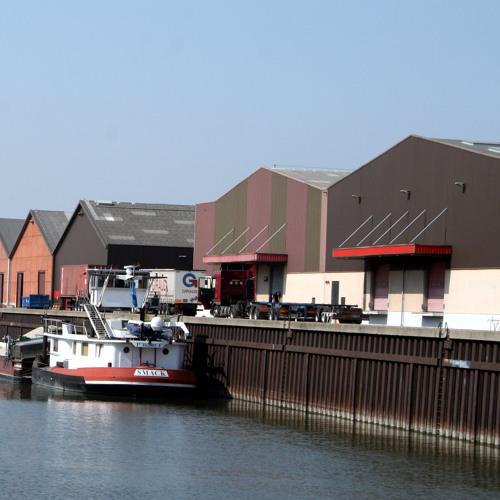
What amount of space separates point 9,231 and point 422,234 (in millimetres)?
63803

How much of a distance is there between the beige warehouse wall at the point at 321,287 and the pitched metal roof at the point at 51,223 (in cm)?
3548

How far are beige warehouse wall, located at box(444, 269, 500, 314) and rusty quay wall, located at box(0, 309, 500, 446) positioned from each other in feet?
30.1

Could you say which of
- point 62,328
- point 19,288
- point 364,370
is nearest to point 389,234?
point 62,328

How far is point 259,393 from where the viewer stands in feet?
170

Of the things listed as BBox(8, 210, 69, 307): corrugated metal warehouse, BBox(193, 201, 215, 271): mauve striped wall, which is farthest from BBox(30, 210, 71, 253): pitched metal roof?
BBox(193, 201, 215, 271): mauve striped wall

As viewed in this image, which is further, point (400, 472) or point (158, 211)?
point (158, 211)

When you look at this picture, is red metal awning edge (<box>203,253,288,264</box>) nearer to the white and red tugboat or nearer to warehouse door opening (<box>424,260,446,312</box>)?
warehouse door opening (<box>424,260,446,312</box>)

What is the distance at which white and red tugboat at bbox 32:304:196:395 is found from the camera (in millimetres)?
52281

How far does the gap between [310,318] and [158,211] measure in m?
45.2

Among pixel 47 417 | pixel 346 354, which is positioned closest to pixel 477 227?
pixel 346 354

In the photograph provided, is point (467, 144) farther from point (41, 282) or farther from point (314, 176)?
point (41, 282)

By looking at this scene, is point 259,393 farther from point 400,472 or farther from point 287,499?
point 287,499

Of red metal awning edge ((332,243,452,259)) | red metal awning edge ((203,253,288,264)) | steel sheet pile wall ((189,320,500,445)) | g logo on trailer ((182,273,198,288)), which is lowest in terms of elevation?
steel sheet pile wall ((189,320,500,445))

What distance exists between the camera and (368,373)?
44.7 metres
